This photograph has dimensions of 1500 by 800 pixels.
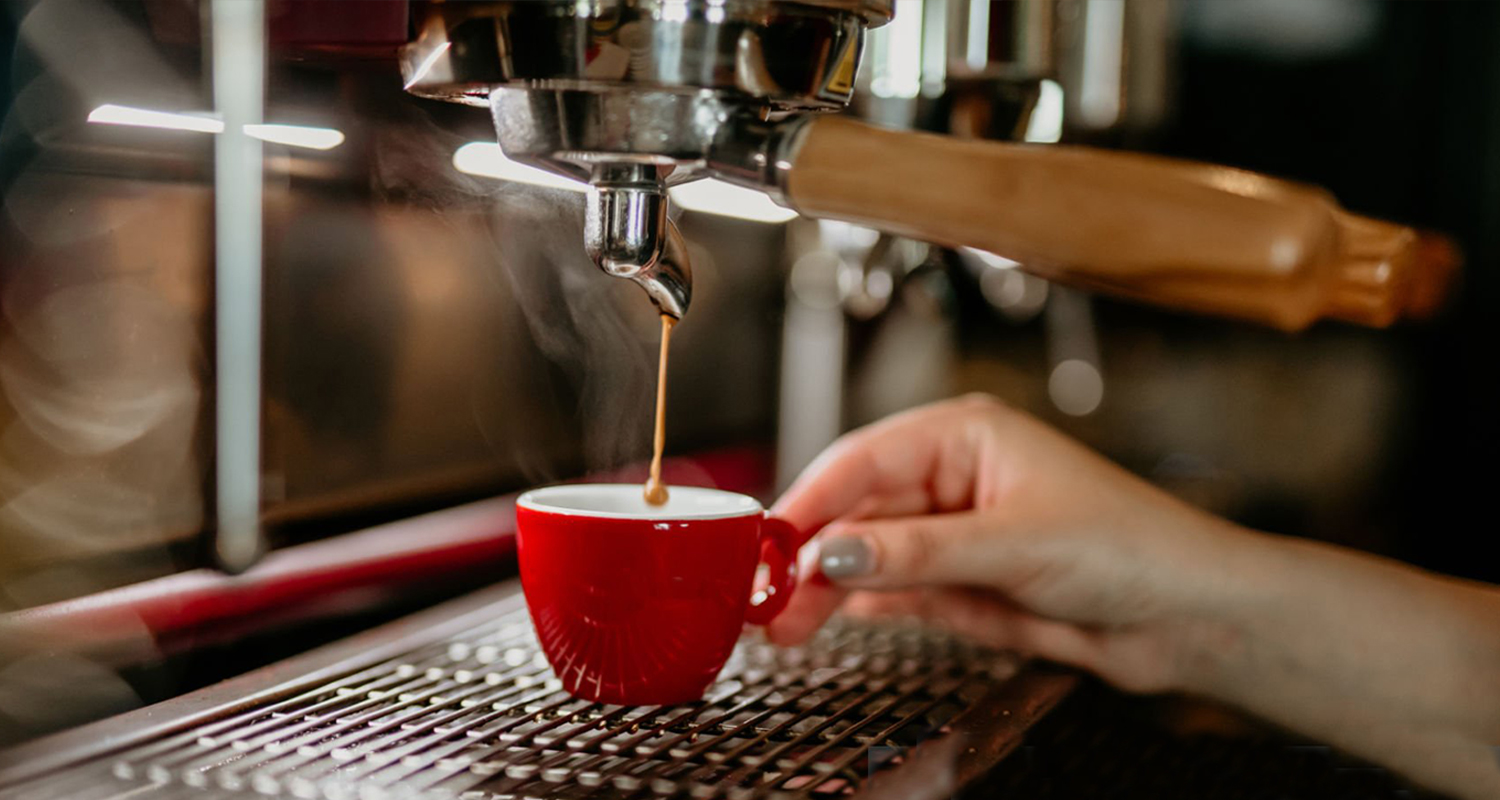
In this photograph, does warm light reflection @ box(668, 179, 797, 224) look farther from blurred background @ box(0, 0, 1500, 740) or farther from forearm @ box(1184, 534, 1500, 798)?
forearm @ box(1184, 534, 1500, 798)

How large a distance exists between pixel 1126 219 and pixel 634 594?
0.84 feet

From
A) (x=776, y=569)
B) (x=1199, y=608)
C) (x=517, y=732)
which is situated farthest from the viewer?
(x=1199, y=608)

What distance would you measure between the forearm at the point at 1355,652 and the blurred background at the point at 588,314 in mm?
398

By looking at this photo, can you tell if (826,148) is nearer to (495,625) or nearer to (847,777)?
(847,777)

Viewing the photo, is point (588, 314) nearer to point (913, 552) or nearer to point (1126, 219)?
point (913, 552)

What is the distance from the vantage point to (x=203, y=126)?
1.80 feet

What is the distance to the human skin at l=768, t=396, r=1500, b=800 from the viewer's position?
0.70 metres

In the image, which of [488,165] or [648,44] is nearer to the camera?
[648,44]

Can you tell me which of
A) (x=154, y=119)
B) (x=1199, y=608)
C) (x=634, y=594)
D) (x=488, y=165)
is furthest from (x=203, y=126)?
(x=1199, y=608)

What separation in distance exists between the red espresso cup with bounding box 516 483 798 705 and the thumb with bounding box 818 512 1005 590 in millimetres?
100

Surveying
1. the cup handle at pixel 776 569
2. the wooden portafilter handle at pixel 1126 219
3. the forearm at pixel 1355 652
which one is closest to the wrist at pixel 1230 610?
the forearm at pixel 1355 652

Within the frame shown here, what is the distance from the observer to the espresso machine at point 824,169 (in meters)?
0.38

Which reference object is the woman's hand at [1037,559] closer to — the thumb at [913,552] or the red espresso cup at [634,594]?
the thumb at [913,552]

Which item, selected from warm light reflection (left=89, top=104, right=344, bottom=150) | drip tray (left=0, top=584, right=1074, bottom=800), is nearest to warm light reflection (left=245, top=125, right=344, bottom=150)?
warm light reflection (left=89, top=104, right=344, bottom=150)
